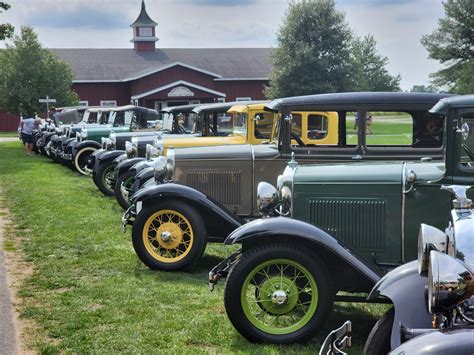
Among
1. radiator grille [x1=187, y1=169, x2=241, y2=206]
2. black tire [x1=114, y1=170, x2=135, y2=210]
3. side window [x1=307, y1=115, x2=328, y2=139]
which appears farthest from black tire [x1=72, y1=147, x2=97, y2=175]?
side window [x1=307, y1=115, x2=328, y2=139]

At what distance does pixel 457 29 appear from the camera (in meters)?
44.8

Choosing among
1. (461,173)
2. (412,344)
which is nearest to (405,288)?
(412,344)

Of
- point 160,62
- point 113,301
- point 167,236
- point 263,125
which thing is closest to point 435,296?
point 113,301

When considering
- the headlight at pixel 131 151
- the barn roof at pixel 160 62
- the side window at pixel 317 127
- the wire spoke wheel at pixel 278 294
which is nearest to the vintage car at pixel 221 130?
the side window at pixel 317 127

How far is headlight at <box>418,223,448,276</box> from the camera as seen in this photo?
3.71m

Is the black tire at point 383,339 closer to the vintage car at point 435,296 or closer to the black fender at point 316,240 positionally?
the vintage car at point 435,296

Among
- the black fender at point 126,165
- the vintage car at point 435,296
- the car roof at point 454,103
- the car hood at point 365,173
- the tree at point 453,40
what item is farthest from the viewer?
the tree at point 453,40

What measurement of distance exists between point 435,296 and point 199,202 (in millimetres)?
4322

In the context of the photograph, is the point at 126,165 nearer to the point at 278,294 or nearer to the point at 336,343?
the point at 278,294

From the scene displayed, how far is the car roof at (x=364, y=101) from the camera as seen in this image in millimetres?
7629

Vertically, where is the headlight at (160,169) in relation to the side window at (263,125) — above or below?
below

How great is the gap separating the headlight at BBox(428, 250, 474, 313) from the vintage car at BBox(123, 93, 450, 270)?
4.08 meters

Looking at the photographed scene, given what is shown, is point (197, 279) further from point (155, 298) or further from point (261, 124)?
point (261, 124)

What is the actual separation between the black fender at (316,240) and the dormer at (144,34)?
5179 cm
